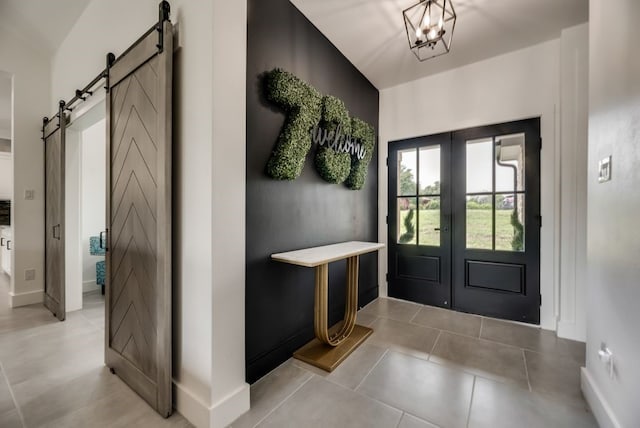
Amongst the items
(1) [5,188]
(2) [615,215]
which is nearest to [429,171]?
(2) [615,215]

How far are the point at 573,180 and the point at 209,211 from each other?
10.6ft

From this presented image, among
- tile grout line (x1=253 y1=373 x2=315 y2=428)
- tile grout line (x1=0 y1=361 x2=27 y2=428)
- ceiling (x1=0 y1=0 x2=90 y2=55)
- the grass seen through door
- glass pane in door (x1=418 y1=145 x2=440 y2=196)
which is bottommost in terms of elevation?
tile grout line (x1=253 y1=373 x2=315 y2=428)

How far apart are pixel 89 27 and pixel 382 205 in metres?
3.73

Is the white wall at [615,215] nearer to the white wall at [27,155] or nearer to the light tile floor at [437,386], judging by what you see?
the light tile floor at [437,386]

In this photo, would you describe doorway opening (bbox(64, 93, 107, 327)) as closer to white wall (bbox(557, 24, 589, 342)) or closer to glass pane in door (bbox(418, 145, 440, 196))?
glass pane in door (bbox(418, 145, 440, 196))

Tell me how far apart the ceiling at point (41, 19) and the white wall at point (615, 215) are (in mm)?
4126

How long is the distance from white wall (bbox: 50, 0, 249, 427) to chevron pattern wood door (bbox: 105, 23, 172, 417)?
0.08m

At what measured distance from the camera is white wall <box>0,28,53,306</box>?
125 inches

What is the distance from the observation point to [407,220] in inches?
138

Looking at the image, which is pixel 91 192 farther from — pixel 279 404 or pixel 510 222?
pixel 510 222

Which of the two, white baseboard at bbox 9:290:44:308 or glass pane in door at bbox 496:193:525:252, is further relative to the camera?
white baseboard at bbox 9:290:44:308

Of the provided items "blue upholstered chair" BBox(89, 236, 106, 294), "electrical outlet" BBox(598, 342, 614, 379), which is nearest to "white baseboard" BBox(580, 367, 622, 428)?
"electrical outlet" BBox(598, 342, 614, 379)

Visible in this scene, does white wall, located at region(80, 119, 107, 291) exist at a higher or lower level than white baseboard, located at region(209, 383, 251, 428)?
higher

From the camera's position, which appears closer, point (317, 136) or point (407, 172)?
point (317, 136)
